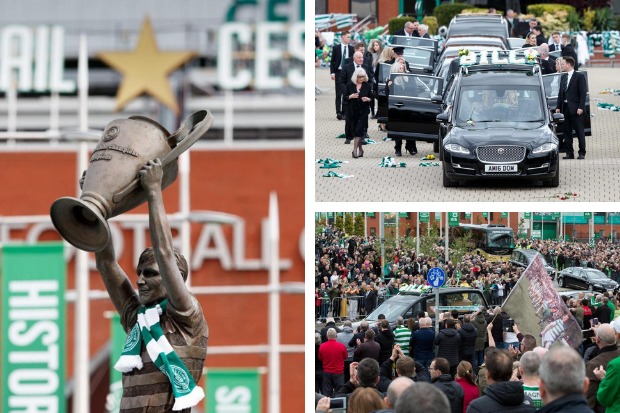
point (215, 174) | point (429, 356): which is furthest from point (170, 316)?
point (215, 174)

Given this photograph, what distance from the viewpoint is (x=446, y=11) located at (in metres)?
33.0

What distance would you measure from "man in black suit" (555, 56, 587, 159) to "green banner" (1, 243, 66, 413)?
18.8 feet

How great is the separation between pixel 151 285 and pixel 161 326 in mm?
163

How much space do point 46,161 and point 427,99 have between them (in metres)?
4.64

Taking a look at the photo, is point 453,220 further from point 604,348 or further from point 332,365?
point 604,348

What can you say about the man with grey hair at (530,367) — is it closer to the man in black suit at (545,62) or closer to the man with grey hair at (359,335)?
the man with grey hair at (359,335)

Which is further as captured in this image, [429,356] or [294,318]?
[294,318]

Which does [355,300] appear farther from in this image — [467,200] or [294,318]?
[467,200]

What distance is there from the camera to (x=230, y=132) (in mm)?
16422

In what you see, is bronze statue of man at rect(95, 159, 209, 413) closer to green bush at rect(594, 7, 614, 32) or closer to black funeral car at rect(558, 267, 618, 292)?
black funeral car at rect(558, 267, 618, 292)

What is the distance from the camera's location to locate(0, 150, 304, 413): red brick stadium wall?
50.1ft

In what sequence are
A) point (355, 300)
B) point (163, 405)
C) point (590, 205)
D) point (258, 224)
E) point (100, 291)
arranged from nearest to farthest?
point (163, 405), point (590, 205), point (100, 291), point (258, 224), point (355, 300)

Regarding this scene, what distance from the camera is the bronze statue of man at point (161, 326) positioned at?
4.70 metres

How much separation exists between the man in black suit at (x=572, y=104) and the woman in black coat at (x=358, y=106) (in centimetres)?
223
